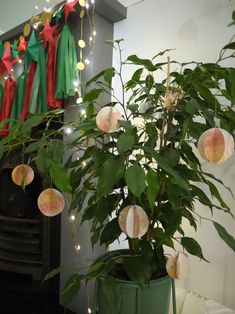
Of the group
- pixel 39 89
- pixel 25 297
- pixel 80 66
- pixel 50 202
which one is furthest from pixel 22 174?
pixel 25 297

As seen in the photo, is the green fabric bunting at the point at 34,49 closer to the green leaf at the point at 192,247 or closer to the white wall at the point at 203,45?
the white wall at the point at 203,45

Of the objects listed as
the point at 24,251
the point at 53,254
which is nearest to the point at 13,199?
the point at 24,251

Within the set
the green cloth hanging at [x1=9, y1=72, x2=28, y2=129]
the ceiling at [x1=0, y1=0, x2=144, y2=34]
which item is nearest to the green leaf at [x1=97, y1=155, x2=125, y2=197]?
the green cloth hanging at [x1=9, y1=72, x2=28, y2=129]

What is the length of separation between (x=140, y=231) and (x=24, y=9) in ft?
8.33

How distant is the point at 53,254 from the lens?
6.08 feet

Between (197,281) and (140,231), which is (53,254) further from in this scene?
(140,231)

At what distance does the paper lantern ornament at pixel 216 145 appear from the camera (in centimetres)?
55

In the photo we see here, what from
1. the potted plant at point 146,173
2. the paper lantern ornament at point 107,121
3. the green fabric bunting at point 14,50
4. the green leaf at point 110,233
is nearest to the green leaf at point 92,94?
the potted plant at point 146,173

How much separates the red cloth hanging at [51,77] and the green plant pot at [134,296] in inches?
47.5

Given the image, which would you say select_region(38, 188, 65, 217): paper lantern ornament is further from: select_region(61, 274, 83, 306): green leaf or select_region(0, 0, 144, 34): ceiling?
select_region(0, 0, 144, 34): ceiling

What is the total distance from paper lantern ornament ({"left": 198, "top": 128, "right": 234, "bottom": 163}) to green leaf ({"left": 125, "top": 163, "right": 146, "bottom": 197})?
0.17 m

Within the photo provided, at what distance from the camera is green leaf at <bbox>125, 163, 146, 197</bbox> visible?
0.46 metres

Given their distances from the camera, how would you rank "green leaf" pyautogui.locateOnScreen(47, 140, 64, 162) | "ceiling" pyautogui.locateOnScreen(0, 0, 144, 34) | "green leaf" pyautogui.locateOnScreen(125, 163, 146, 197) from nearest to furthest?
1. "green leaf" pyautogui.locateOnScreen(125, 163, 146, 197)
2. "green leaf" pyautogui.locateOnScreen(47, 140, 64, 162)
3. "ceiling" pyautogui.locateOnScreen(0, 0, 144, 34)

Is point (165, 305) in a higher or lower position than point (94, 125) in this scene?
lower
